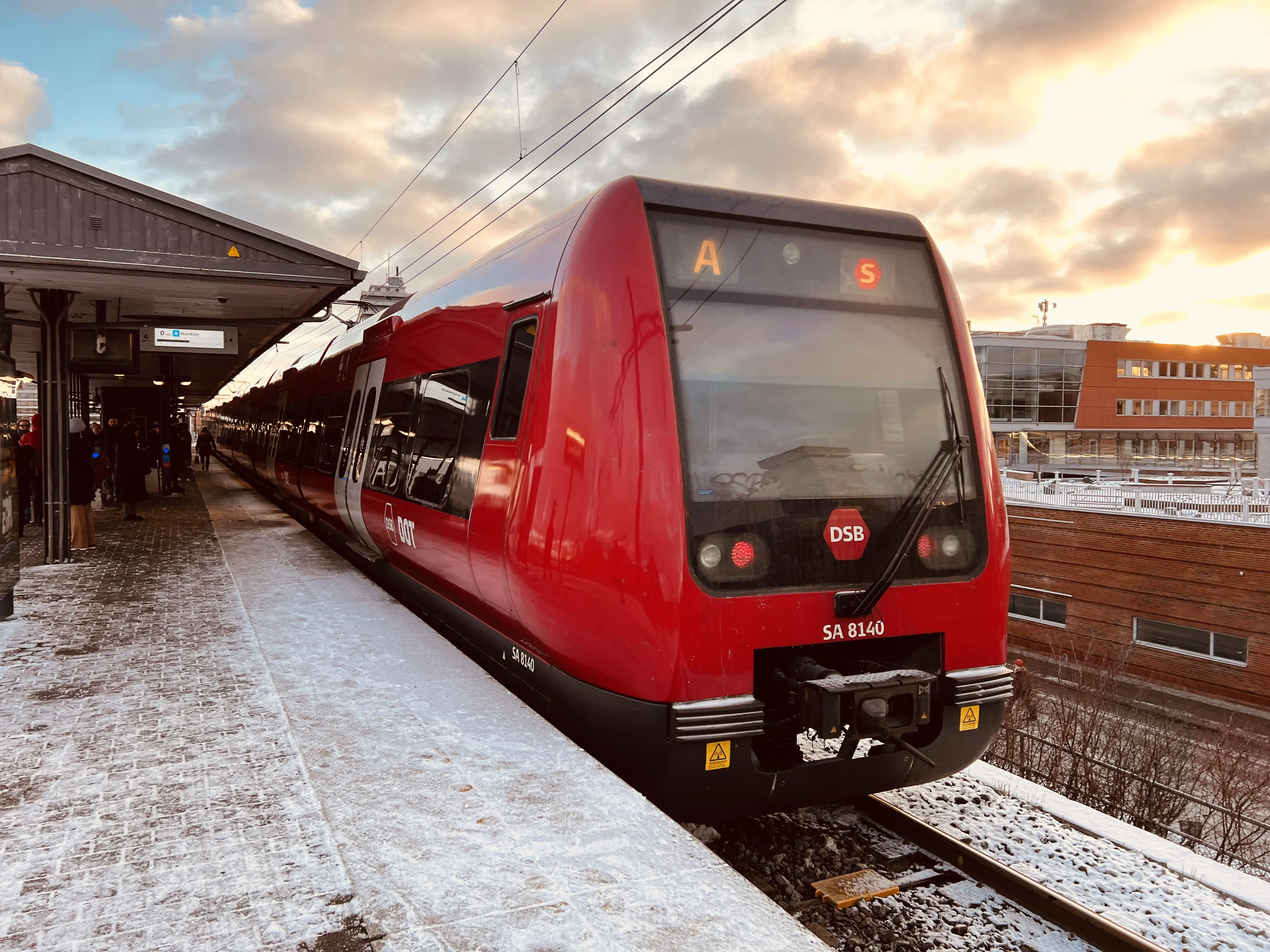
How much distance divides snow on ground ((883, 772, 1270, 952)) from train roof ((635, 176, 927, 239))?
3.36 m

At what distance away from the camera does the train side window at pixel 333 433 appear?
10367 millimetres

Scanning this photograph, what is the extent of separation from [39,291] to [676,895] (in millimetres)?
11361

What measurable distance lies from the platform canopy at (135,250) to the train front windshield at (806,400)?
21.0 feet

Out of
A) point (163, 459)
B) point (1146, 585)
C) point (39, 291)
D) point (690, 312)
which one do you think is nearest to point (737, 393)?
point (690, 312)

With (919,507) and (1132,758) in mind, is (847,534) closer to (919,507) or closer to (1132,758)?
(919,507)

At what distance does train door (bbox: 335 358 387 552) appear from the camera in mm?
8859

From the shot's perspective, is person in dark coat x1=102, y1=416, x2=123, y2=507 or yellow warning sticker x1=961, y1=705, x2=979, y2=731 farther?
person in dark coat x1=102, y1=416, x2=123, y2=507

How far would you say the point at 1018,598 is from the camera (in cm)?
3284

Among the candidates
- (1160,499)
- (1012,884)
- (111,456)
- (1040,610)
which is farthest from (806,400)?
(1040,610)

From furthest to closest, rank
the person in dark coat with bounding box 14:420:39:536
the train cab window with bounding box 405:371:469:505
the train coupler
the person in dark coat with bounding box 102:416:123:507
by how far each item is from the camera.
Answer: the person in dark coat with bounding box 102:416:123:507 → the person in dark coat with bounding box 14:420:39:536 → the train cab window with bounding box 405:371:469:505 → the train coupler

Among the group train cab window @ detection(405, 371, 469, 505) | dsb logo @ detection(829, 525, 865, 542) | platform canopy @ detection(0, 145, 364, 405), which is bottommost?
dsb logo @ detection(829, 525, 865, 542)

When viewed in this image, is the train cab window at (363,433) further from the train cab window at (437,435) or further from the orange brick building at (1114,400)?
the orange brick building at (1114,400)

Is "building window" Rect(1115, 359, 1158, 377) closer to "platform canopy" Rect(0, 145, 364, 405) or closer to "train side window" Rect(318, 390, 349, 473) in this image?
"train side window" Rect(318, 390, 349, 473)

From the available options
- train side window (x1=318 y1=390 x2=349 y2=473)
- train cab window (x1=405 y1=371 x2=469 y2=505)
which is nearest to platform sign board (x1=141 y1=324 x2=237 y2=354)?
train side window (x1=318 y1=390 x2=349 y2=473)
